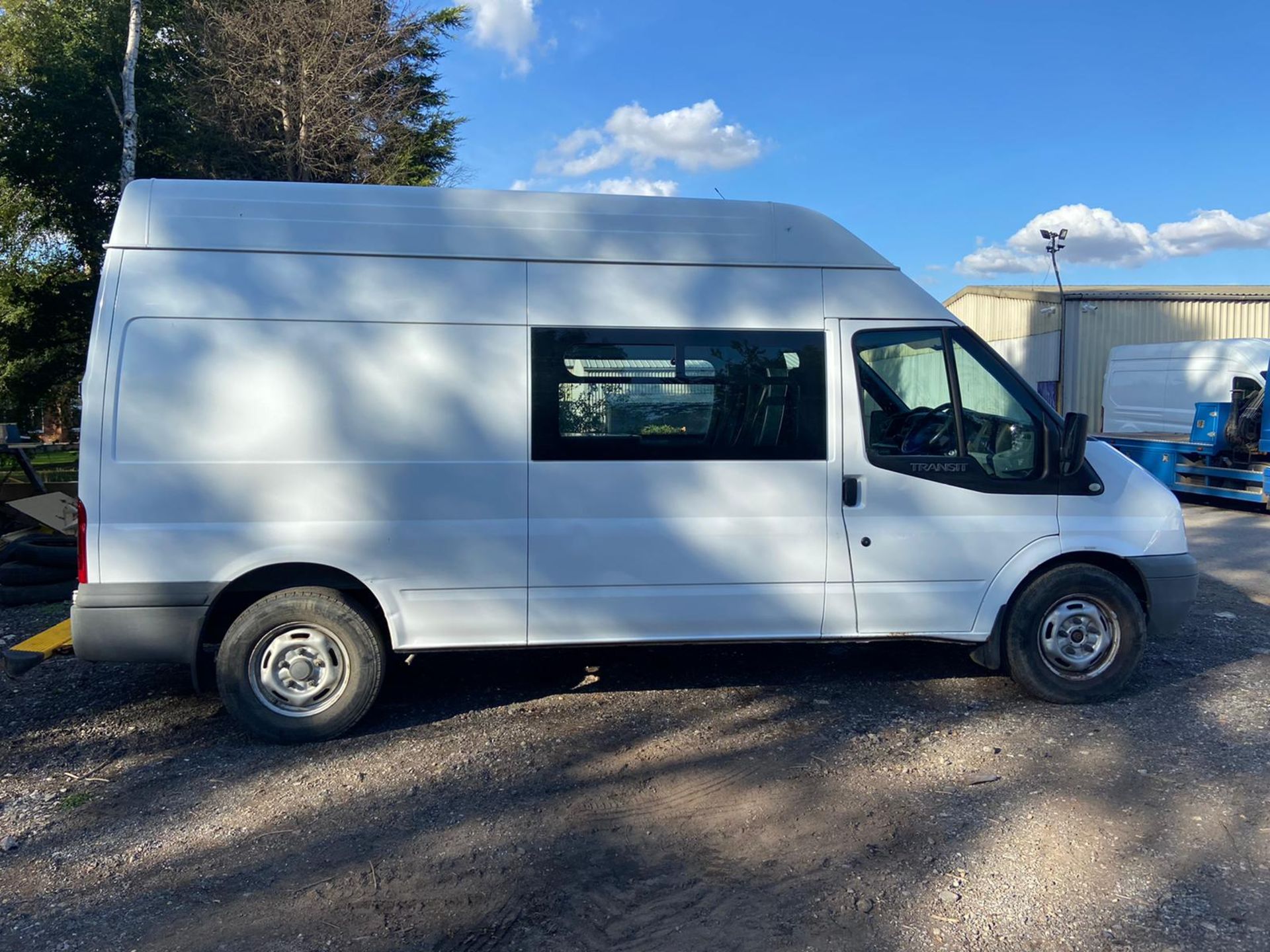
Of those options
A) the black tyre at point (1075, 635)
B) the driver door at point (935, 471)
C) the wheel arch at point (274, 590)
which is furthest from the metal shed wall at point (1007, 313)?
the wheel arch at point (274, 590)

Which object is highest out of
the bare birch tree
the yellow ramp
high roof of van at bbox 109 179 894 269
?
the bare birch tree

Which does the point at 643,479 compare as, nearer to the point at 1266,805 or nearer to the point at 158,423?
the point at 158,423

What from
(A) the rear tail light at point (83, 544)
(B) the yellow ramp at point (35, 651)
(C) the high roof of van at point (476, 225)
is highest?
(C) the high roof of van at point (476, 225)

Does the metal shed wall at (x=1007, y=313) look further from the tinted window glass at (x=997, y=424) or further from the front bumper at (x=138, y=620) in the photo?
the front bumper at (x=138, y=620)

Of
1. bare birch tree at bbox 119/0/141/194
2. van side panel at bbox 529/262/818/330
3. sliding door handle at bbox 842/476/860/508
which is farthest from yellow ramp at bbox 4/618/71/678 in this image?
bare birch tree at bbox 119/0/141/194

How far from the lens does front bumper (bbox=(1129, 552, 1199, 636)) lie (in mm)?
5488

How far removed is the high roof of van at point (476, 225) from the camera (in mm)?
4934

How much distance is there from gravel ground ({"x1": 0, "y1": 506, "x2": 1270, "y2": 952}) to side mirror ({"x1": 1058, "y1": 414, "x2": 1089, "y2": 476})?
1403 millimetres

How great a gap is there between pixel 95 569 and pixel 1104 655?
544cm

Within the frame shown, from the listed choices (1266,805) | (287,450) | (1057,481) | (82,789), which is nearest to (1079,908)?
(1266,805)

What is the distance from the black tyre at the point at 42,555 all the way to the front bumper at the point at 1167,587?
840cm

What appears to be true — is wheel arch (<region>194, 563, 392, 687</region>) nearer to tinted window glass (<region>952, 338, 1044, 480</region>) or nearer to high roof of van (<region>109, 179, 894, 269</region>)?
high roof of van (<region>109, 179, 894, 269</region>)

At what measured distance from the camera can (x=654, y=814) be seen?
14.2ft

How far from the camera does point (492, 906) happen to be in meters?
3.59
